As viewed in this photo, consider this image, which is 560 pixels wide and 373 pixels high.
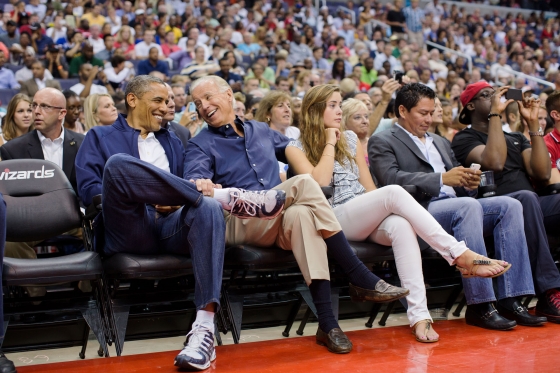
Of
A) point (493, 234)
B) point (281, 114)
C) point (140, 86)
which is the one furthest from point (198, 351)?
point (281, 114)

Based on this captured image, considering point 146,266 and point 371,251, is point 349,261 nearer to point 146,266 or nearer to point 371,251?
point 371,251

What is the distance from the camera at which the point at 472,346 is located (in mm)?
2668

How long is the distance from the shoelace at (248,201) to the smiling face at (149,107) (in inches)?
29.3

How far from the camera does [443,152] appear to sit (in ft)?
11.7

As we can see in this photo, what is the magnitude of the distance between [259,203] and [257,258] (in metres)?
0.31

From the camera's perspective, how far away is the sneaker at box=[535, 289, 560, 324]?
313 centimetres

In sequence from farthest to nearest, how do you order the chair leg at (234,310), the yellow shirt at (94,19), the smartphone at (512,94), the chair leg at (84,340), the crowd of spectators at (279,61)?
the yellow shirt at (94,19) → the crowd of spectators at (279,61) → the smartphone at (512,94) → the chair leg at (234,310) → the chair leg at (84,340)

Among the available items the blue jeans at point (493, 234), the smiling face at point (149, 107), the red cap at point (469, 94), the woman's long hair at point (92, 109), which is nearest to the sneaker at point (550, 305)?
the blue jeans at point (493, 234)

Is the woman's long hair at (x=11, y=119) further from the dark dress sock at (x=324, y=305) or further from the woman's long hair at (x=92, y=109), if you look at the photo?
the dark dress sock at (x=324, y=305)

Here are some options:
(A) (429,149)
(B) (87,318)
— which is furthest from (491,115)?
(B) (87,318)

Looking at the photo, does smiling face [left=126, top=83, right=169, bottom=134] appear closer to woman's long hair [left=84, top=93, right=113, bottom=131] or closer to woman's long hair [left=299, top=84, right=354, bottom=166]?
woman's long hair [left=299, top=84, right=354, bottom=166]

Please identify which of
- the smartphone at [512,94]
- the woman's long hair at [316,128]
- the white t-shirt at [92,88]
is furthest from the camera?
the white t-shirt at [92,88]

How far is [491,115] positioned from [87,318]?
2.27 metres

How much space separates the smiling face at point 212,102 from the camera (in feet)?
10.1
